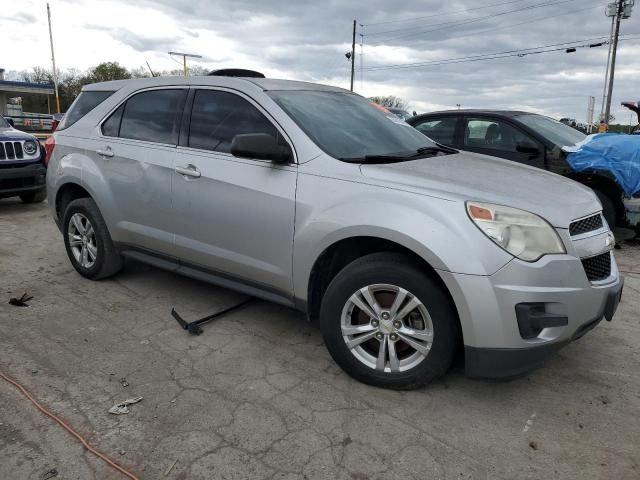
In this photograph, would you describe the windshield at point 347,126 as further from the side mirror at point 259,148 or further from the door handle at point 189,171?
the door handle at point 189,171

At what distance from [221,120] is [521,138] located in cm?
438

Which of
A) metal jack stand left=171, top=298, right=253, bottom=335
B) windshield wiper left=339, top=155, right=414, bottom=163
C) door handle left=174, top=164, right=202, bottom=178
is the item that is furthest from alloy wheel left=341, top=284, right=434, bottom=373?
door handle left=174, top=164, right=202, bottom=178

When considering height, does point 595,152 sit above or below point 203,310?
above

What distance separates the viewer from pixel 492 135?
270 inches

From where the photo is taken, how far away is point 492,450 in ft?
8.25

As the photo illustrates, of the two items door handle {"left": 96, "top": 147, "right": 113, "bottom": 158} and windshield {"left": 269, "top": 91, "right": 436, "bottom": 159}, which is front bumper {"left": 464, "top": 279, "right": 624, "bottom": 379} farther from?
door handle {"left": 96, "top": 147, "right": 113, "bottom": 158}

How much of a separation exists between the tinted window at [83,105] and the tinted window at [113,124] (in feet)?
0.89

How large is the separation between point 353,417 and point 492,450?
2.30 feet

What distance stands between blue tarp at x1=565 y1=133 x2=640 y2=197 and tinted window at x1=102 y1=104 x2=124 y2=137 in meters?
5.14

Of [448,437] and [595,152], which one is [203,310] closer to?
[448,437]

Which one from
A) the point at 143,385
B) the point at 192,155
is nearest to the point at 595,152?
the point at 192,155

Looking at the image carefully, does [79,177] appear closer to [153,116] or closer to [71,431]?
[153,116]

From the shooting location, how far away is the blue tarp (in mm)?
6125

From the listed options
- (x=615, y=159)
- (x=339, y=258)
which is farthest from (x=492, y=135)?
(x=339, y=258)
